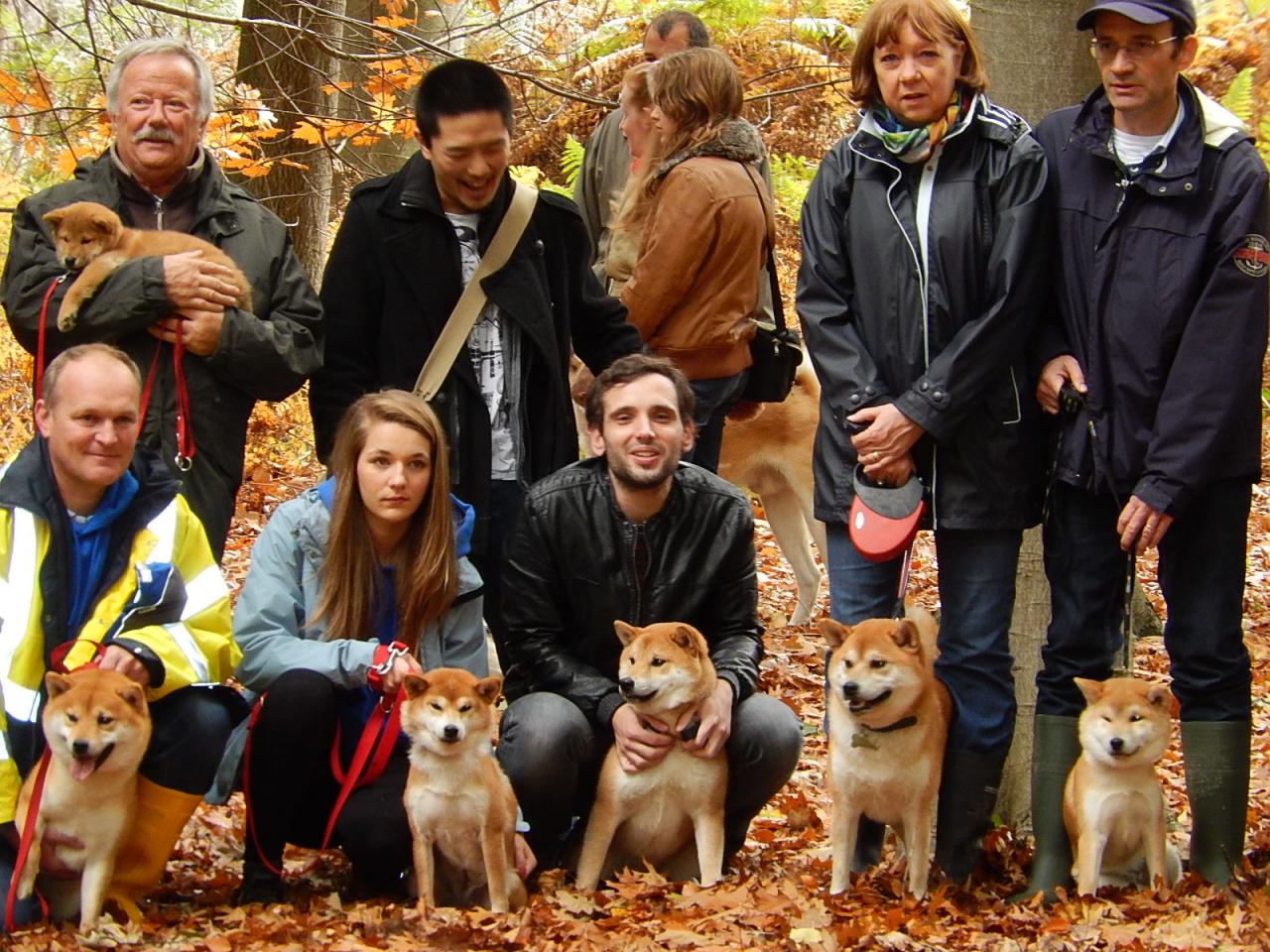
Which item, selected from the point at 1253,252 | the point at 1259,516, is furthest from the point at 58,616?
the point at 1259,516

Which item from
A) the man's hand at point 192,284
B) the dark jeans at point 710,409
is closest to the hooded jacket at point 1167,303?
the dark jeans at point 710,409

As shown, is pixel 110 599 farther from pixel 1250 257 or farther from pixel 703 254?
pixel 1250 257

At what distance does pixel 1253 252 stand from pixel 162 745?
122 inches

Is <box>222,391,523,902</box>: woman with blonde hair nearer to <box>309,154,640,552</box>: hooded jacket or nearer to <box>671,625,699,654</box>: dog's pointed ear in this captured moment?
<box>309,154,640,552</box>: hooded jacket

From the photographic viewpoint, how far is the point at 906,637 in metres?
3.73

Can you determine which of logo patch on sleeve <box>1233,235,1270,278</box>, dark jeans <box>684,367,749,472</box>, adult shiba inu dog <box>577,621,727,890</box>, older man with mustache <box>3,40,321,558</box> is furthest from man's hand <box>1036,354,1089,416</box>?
older man with mustache <box>3,40,321,558</box>

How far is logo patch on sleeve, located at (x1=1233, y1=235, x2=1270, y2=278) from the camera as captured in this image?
3.42 m

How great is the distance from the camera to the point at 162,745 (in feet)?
12.0

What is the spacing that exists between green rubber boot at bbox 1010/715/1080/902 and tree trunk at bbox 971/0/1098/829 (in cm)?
74

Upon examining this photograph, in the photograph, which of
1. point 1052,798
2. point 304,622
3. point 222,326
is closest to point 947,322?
point 1052,798

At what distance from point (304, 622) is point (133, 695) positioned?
0.59m

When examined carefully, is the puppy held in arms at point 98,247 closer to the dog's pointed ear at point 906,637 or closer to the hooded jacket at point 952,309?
the hooded jacket at point 952,309

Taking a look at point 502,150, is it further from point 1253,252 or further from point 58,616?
point 1253,252

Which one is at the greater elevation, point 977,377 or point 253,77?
point 253,77
